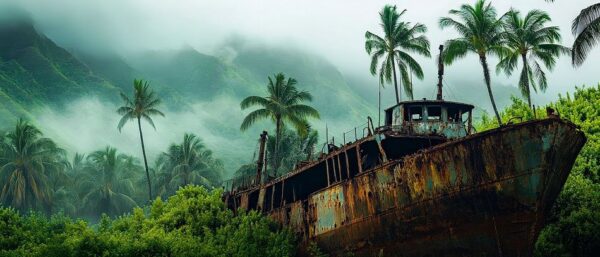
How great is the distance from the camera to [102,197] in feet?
190

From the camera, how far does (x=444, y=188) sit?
655 inches

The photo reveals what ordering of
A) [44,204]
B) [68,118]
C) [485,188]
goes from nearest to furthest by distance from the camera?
[485,188]
[44,204]
[68,118]

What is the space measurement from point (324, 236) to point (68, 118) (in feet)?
390

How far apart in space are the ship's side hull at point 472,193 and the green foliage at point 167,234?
16.6ft

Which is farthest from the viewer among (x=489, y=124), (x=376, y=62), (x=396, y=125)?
(x=376, y=62)

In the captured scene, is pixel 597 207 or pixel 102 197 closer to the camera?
pixel 597 207

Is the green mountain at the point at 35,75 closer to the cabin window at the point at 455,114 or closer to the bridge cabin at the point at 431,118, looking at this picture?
the bridge cabin at the point at 431,118

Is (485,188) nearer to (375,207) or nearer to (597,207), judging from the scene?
(375,207)

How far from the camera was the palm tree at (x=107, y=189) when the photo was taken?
57.8 meters

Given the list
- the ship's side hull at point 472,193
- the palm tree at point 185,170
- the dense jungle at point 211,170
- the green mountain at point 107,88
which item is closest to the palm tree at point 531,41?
the dense jungle at point 211,170

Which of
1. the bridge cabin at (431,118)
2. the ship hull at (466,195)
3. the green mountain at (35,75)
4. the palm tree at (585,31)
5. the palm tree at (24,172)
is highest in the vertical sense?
the green mountain at (35,75)

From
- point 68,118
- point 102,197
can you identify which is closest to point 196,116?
point 68,118

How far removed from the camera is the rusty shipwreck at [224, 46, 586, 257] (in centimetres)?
1554

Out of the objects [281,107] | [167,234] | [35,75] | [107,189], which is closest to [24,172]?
[107,189]
